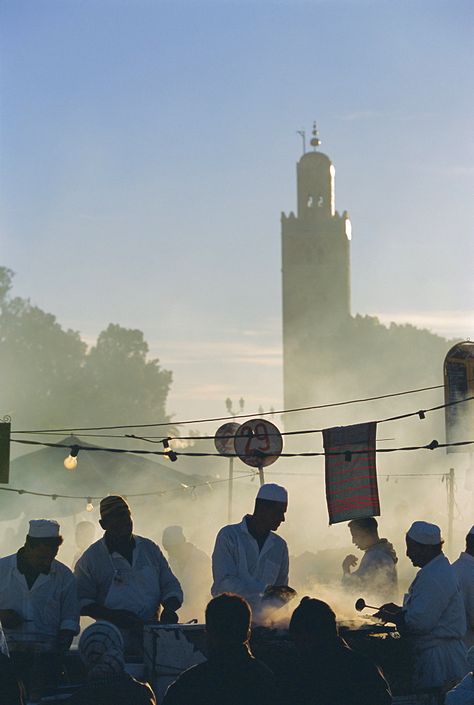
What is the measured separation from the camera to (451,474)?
102 ft

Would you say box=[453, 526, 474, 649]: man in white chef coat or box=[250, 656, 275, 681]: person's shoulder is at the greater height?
box=[453, 526, 474, 649]: man in white chef coat

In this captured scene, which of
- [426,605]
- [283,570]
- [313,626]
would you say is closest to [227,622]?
[313,626]

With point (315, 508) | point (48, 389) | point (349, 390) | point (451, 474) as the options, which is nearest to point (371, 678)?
point (451, 474)

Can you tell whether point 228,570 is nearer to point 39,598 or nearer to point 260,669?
point 39,598

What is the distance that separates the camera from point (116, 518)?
878 centimetres

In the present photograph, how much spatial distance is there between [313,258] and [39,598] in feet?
320

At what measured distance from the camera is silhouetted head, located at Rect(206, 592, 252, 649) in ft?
17.6

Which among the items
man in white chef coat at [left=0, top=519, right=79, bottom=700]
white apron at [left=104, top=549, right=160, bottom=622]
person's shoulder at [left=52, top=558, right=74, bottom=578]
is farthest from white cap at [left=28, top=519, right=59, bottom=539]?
white apron at [left=104, top=549, right=160, bottom=622]

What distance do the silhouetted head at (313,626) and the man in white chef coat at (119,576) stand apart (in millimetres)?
3084

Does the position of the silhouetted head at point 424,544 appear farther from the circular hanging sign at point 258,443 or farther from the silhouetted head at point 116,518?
the circular hanging sign at point 258,443

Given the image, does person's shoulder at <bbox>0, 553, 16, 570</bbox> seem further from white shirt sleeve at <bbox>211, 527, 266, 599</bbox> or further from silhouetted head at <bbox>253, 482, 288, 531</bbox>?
silhouetted head at <bbox>253, 482, 288, 531</bbox>

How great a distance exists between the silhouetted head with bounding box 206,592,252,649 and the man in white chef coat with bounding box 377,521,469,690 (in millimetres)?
2869

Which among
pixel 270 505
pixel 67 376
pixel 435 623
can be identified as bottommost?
pixel 435 623

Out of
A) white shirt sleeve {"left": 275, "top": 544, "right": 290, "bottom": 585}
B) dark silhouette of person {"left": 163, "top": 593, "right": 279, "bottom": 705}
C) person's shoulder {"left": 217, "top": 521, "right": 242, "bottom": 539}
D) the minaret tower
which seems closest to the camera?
dark silhouette of person {"left": 163, "top": 593, "right": 279, "bottom": 705}
